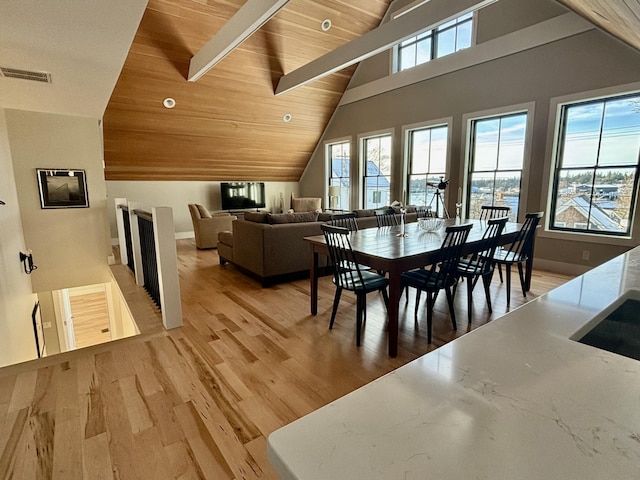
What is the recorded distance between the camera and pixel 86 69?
3029 millimetres

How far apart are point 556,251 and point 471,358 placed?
5.19m

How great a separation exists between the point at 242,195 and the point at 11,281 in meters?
5.37

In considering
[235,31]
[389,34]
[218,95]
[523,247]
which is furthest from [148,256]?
[389,34]

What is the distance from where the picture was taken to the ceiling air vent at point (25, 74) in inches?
116

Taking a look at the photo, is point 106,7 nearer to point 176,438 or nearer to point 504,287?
point 176,438

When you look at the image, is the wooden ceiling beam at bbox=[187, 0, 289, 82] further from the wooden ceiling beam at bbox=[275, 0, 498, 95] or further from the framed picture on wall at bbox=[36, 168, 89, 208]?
the framed picture on wall at bbox=[36, 168, 89, 208]

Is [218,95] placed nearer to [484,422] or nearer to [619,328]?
[619,328]

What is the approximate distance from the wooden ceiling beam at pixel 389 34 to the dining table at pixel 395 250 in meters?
2.63

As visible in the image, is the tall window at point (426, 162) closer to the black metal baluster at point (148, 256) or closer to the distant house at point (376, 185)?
the distant house at point (376, 185)

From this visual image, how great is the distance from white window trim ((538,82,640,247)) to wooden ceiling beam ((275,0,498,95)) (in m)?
1.87

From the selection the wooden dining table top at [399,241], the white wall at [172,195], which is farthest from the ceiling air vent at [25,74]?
the white wall at [172,195]

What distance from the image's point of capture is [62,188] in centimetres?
483

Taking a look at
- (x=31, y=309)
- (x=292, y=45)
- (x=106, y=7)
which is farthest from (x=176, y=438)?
(x=292, y=45)

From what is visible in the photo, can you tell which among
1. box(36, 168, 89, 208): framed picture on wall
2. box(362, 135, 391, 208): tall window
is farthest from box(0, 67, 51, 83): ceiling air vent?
box(362, 135, 391, 208): tall window
